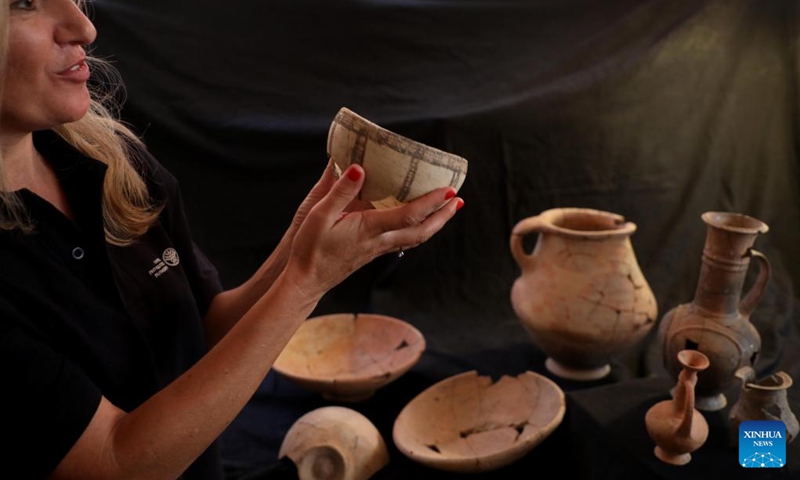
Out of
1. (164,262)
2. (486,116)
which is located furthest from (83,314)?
(486,116)

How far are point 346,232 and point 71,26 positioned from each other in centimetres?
44

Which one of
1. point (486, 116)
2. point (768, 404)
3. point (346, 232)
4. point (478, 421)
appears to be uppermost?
point (346, 232)

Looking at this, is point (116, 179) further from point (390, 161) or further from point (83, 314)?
point (390, 161)

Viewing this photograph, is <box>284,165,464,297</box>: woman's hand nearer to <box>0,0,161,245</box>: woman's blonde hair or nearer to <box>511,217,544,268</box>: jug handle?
<box>0,0,161,245</box>: woman's blonde hair

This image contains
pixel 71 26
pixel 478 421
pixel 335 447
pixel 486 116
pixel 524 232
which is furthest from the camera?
pixel 486 116

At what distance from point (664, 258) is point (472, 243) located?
0.71 meters

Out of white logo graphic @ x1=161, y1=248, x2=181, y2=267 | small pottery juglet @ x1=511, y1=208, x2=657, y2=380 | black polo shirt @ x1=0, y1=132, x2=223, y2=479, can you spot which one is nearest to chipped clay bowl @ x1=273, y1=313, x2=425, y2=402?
small pottery juglet @ x1=511, y1=208, x2=657, y2=380

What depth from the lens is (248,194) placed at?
8.25 feet

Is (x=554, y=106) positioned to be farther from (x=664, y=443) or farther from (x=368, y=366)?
(x=664, y=443)

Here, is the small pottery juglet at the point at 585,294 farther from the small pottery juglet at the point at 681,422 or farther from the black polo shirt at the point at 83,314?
the black polo shirt at the point at 83,314

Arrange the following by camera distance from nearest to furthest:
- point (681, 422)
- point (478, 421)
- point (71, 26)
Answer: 1. point (71, 26)
2. point (681, 422)
3. point (478, 421)

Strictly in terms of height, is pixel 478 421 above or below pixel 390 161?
below

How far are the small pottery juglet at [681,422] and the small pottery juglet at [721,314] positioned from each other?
0.59 feet

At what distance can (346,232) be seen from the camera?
38.1 inches
